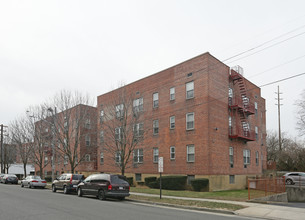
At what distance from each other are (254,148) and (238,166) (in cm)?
528

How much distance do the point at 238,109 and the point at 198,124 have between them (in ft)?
19.3

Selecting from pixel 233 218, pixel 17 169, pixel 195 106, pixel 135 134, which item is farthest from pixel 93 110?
pixel 17 169

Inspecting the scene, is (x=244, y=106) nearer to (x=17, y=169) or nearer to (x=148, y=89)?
(x=148, y=89)

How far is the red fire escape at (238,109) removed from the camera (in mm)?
28672

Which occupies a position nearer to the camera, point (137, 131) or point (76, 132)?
point (137, 131)

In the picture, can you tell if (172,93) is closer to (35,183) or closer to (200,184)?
(200,184)

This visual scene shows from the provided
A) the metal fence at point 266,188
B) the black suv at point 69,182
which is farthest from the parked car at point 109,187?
the metal fence at point 266,188

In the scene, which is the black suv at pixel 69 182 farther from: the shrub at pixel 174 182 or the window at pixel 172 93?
the window at pixel 172 93

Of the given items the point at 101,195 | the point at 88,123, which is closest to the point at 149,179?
the point at 88,123

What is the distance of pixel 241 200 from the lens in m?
17.0

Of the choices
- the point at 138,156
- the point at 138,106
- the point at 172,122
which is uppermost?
the point at 138,106

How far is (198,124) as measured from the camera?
1022 inches

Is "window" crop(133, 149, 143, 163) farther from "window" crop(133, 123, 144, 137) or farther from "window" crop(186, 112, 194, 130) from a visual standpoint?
"window" crop(186, 112, 194, 130)

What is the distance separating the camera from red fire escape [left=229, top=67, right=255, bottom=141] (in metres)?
28.7
